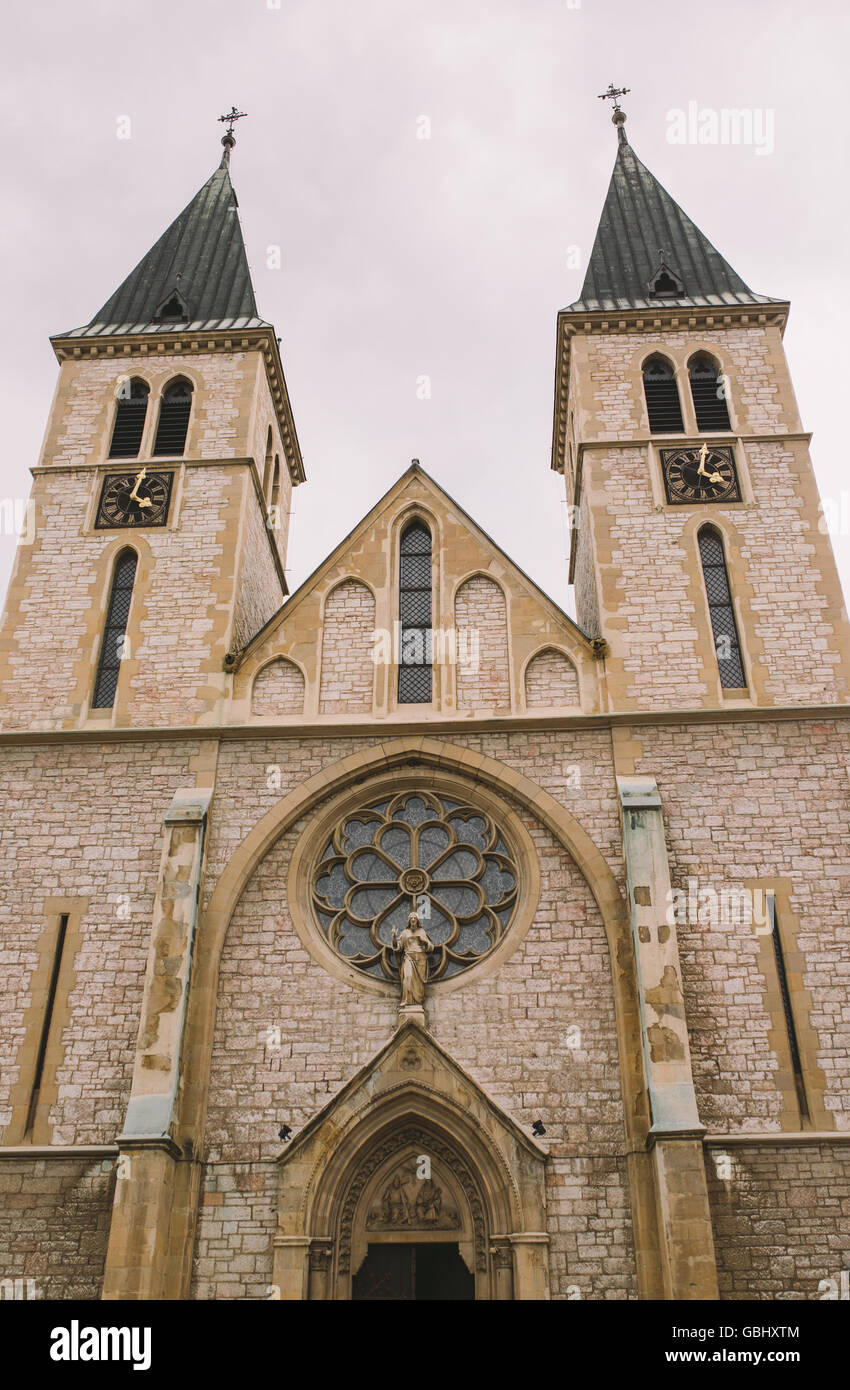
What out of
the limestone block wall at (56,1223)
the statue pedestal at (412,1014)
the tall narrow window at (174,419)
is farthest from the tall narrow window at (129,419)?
the limestone block wall at (56,1223)

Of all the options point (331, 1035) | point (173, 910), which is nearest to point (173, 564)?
point (173, 910)

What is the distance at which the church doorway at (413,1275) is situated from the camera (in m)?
11.5

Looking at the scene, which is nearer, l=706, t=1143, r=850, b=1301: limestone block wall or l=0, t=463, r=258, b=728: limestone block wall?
l=706, t=1143, r=850, b=1301: limestone block wall

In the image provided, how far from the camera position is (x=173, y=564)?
1623 cm

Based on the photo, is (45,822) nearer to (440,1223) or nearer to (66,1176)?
(66,1176)

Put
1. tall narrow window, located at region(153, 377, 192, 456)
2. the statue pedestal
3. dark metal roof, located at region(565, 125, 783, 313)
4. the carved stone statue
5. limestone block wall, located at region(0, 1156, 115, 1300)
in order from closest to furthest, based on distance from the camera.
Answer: limestone block wall, located at region(0, 1156, 115, 1300) < the statue pedestal < the carved stone statue < tall narrow window, located at region(153, 377, 192, 456) < dark metal roof, located at region(565, 125, 783, 313)

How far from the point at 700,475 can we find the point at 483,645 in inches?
167

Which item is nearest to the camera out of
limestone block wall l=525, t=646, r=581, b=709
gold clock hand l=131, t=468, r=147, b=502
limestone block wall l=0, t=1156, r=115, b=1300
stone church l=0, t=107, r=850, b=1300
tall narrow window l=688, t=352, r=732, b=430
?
limestone block wall l=0, t=1156, r=115, b=1300

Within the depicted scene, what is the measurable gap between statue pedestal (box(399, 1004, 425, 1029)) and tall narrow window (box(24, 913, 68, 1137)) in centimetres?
382

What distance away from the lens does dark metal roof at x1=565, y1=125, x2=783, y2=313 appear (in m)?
18.9

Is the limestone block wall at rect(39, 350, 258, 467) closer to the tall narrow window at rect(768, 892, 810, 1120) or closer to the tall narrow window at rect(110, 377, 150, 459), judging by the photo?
the tall narrow window at rect(110, 377, 150, 459)

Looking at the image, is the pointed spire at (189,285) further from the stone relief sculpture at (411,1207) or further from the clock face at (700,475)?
the stone relief sculpture at (411,1207)

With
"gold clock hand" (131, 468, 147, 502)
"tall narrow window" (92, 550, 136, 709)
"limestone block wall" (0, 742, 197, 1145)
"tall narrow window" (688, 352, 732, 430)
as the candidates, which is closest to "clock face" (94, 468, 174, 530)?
"gold clock hand" (131, 468, 147, 502)
